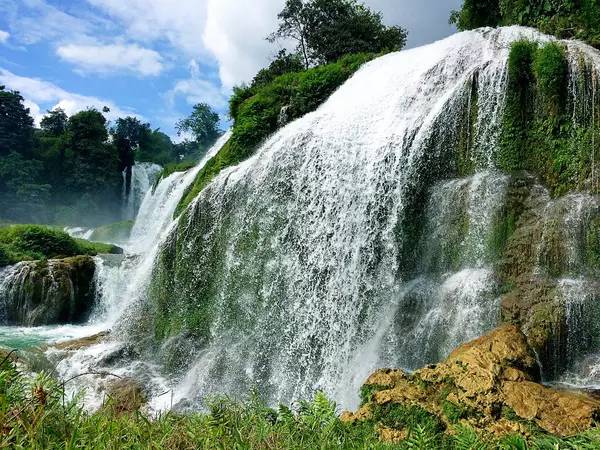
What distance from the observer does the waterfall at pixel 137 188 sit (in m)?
46.0

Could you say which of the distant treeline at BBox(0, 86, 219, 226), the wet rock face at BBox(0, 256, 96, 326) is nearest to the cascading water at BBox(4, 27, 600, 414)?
the wet rock face at BBox(0, 256, 96, 326)

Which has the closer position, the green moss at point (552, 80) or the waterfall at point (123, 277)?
the green moss at point (552, 80)

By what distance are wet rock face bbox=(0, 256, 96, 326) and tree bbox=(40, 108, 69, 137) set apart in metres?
41.5

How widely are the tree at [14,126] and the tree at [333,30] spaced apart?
29316 mm

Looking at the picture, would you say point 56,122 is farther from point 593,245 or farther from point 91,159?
point 593,245

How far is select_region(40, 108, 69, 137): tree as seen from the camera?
54.3 meters

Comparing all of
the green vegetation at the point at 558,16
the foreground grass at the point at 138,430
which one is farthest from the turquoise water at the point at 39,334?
the green vegetation at the point at 558,16

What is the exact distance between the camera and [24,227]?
22.0 m

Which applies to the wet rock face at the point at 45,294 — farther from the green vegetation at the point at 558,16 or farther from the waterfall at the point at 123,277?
the green vegetation at the point at 558,16

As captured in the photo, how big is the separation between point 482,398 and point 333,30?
27761 mm

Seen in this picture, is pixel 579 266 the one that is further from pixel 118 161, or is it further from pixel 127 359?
pixel 118 161

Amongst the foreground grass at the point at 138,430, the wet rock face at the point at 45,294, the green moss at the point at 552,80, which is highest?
the green moss at the point at 552,80

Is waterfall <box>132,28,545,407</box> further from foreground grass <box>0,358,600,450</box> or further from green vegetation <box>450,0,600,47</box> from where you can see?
foreground grass <box>0,358,600,450</box>

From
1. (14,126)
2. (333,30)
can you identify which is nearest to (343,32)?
(333,30)
